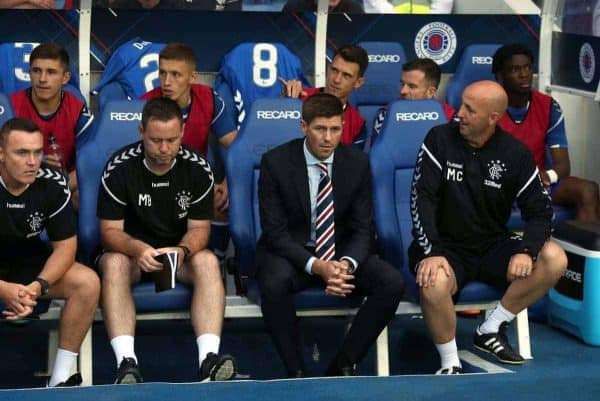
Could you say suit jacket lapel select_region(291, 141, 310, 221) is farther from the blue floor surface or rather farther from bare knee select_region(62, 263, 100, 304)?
bare knee select_region(62, 263, 100, 304)

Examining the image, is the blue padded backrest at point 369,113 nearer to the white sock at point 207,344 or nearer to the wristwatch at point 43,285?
the white sock at point 207,344

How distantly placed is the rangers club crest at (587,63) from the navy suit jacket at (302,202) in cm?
219

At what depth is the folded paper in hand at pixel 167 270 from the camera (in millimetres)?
6207

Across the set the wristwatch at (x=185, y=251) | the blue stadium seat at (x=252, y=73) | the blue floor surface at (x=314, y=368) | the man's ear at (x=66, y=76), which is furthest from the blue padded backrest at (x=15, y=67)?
the wristwatch at (x=185, y=251)

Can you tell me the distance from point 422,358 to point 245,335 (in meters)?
0.98

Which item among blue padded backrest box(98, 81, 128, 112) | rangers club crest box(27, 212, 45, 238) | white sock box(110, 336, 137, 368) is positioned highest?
blue padded backrest box(98, 81, 128, 112)

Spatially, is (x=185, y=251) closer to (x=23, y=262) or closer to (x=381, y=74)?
(x=23, y=262)

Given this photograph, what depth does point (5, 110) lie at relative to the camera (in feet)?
22.3

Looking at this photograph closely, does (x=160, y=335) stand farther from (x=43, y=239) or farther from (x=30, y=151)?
(x=30, y=151)

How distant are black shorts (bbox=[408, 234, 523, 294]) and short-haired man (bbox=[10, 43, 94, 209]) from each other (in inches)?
73.4

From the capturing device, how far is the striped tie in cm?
654

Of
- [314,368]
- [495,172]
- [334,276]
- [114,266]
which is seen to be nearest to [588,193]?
[495,172]

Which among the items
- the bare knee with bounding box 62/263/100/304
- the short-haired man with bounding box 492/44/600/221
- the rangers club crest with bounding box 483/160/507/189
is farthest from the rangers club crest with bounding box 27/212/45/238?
the short-haired man with bounding box 492/44/600/221

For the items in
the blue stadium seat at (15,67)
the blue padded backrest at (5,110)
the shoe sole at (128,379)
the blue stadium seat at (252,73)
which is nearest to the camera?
the shoe sole at (128,379)
